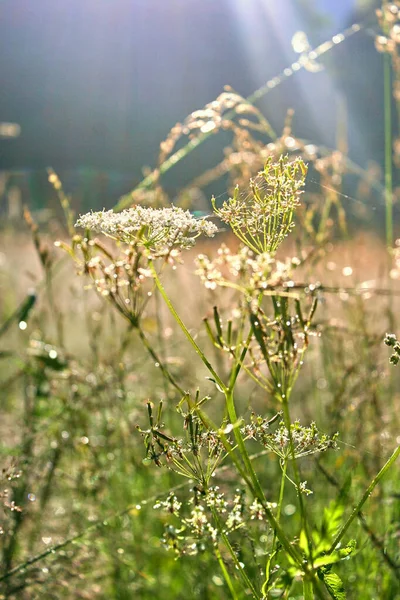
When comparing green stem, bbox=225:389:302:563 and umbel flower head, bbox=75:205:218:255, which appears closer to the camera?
green stem, bbox=225:389:302:563

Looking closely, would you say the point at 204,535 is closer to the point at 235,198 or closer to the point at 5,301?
the point at 235,198

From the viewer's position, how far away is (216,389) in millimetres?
1874

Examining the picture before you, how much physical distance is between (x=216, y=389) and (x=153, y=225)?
1.05m

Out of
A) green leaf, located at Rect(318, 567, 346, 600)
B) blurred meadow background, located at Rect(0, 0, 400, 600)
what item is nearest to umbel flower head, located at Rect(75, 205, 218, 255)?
blurred meadow background, located at Rect(0, 0, 400, 600)

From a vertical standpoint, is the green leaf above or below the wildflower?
below

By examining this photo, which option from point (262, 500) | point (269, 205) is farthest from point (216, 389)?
point (262, 500)

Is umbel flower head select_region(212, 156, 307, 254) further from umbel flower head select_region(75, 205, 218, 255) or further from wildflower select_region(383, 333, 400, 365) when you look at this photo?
wildflower select_region(383, 333, 400, 365)

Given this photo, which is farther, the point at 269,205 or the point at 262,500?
the point at 269,205

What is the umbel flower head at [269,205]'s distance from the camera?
2.89 feet

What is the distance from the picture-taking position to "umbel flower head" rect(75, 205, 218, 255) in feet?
2.88

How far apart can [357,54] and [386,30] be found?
1517 cm

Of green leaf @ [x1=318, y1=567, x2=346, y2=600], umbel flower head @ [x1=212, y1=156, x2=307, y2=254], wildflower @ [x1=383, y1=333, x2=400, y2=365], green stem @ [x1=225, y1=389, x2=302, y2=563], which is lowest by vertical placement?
green leaf @ [x1=318, y1=567, x2=346, y2=600]

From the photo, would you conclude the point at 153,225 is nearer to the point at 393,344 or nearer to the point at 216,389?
the point at 393,344

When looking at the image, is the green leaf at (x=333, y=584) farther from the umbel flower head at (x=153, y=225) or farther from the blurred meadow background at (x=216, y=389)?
the umbel flower head at (x=153, y=225)
